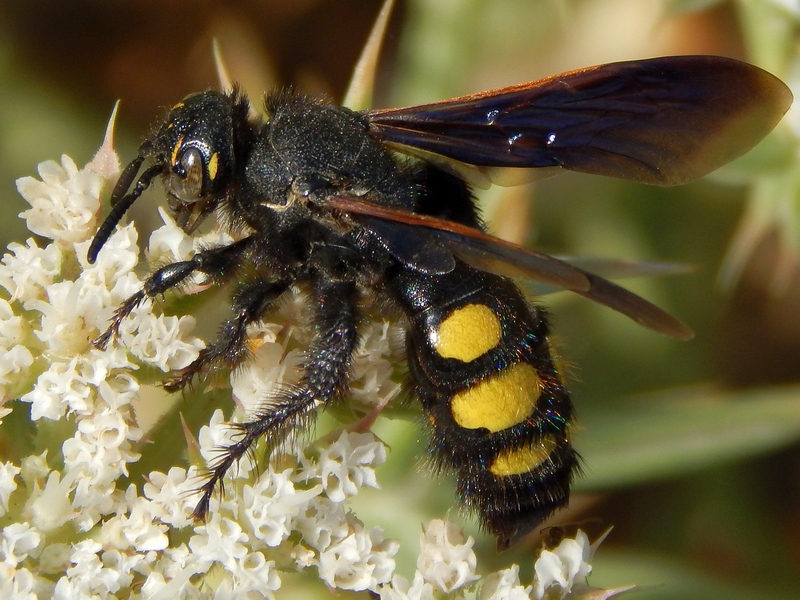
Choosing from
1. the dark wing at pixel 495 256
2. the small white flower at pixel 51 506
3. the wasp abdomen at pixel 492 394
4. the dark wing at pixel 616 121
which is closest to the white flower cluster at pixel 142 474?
the small white flower at pixel 51 506

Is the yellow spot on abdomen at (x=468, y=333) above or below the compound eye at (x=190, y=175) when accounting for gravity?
below

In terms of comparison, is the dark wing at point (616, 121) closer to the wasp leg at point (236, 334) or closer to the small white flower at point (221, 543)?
the wasp leg at point (236, 334)

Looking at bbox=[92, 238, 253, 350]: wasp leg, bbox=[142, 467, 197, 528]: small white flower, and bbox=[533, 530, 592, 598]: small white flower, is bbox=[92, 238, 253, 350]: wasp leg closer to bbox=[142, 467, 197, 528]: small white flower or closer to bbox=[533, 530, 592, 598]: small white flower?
bbox=[142, 467, 197, 528]: small white flower

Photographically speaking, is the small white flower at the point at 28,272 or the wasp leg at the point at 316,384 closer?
the wasp leg at the point at 316,384

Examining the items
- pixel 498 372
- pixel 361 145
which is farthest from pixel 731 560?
pixel 361 145

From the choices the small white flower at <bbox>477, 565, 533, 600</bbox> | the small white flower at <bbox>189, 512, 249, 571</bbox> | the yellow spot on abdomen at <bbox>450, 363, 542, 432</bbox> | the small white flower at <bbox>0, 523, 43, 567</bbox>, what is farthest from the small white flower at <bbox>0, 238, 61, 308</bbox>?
the small white flower at <bbox>477, 565, 533, 600</bbox>

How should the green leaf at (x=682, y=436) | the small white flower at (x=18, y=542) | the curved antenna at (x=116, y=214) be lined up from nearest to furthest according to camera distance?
1. the small white flower at (x=18, y=542)
2. the curved antenna at (x=116, y=214)
3. the green leaf at (x=682, y=436)
